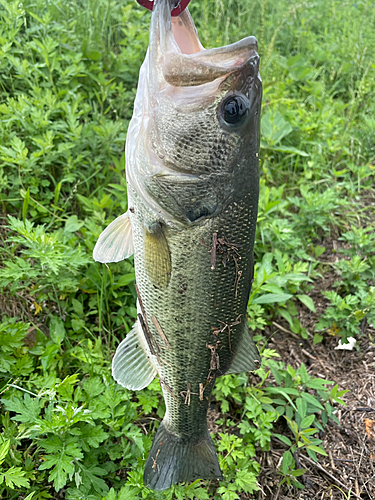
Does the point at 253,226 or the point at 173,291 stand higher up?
the point at 253,226

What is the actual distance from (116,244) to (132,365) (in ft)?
2.04

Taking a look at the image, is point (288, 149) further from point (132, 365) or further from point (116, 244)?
point (132, 365)

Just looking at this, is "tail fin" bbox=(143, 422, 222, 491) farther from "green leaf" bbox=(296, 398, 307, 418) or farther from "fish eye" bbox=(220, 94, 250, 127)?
"fish eye" bbox=(220, 94, 250, 127)

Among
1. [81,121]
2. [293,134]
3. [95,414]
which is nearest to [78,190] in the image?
[81,121]

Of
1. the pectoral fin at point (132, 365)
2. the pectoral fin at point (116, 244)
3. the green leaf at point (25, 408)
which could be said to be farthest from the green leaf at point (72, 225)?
the green leaf at point (25, 408)

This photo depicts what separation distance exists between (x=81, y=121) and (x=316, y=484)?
3.49 meters

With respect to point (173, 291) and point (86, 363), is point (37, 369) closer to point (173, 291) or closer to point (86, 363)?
point (86, 363)

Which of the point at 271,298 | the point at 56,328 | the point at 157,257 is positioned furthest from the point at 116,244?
the point at 271,298

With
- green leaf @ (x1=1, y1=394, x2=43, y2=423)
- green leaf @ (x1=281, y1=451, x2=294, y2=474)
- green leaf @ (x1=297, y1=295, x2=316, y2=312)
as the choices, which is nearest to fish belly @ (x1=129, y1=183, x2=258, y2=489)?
green leaf @ (x1=1, y1=394, x2=43, y2=423)

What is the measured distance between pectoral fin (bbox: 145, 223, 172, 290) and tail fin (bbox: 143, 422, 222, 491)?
0.87m

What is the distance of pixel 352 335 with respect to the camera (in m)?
3.37

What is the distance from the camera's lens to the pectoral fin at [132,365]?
2078 millimetres

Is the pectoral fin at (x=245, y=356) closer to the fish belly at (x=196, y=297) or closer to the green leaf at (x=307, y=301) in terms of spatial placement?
the fish belly at (x=196, y=297)

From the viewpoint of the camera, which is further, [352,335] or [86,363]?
[352,335]
